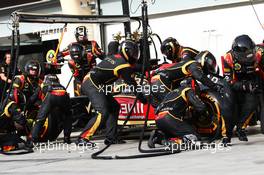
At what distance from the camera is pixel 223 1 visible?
58.7 feet

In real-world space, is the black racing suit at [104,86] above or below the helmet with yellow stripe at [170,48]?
below

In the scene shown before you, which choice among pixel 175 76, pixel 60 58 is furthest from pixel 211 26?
pixel 175 76

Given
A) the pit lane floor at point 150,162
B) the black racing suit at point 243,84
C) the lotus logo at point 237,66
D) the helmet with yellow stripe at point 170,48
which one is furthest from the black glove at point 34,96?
the lotus logo at point 237,66

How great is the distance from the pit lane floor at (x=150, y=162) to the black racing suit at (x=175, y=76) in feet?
3.28

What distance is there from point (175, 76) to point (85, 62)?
336cm

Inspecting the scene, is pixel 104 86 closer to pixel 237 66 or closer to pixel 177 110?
pixel 177 110

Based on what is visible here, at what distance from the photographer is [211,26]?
1822 cm

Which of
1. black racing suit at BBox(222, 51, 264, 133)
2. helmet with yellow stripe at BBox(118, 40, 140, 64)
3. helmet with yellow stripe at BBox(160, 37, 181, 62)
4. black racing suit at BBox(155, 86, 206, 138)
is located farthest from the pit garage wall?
black racing suit at BBox(155, 86, 206, 138)

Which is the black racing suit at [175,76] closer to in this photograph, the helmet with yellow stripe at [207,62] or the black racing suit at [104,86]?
the helmet with yellow stripe at [207,62]

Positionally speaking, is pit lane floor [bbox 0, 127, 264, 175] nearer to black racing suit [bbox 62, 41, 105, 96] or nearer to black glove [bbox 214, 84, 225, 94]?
black glove [bbox 214, 84, 225, 94]

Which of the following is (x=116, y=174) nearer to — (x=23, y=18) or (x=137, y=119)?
(x=137, y=119)

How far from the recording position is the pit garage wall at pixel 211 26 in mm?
17391

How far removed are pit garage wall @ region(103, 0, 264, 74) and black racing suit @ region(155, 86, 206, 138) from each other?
7.17 metres

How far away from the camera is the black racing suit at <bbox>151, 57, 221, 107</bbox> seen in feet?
33.9
